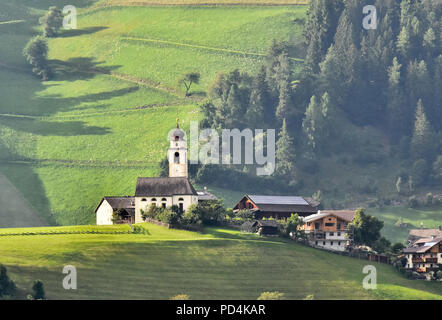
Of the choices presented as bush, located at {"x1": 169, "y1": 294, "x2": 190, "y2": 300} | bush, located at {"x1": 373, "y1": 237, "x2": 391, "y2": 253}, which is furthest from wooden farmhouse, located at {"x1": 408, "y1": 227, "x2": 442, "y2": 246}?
bush, located at {"x1": 169, "y1": 294, "x2": 190, "y2": 300}

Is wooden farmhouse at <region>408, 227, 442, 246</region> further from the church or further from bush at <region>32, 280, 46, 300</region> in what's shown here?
bush at <region>32, 280, 46, 300</region>

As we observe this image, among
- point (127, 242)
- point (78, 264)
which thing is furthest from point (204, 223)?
point (78, 264)

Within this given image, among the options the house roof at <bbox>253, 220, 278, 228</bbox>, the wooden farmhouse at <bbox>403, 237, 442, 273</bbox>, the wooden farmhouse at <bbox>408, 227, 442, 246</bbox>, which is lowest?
the wooden farmhouse at <bbox>403, 237, 442, 273</bbox>

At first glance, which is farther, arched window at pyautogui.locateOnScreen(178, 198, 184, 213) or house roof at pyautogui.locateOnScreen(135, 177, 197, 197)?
arched window at pyautogui.locateOnScreen(178, 198, 184, 213)

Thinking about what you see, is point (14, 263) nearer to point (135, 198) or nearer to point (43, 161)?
point (135, 198)

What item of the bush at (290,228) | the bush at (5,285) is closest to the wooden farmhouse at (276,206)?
the bush at (290,228)

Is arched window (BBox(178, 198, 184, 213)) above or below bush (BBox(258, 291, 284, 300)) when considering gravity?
above

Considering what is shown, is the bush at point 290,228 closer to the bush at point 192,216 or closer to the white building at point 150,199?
the bush at point 192,216

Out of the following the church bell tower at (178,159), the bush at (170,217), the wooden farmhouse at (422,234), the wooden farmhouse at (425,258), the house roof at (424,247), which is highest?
the church bell tower at (178,159)
